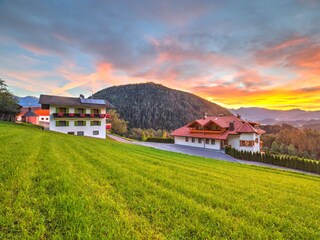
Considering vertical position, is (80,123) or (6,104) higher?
(6,104)

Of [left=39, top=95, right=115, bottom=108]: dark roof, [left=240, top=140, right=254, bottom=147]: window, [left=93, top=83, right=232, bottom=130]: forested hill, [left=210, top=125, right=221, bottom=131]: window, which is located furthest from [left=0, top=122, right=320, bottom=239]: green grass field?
[left=93, top=83, right=232, bottom=130]: forested hill

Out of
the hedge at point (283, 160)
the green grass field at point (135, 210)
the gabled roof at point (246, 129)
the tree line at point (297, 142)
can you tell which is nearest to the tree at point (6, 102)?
the green grass field at point (135, 210)

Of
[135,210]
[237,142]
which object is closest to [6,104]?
[135,210]

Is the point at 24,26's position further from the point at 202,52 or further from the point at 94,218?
the point at 202,52

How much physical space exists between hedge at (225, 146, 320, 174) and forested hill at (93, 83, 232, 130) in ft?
323

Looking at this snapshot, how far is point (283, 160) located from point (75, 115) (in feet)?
128

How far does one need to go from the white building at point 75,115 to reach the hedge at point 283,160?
27679 millimetres

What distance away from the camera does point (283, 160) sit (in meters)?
29.5

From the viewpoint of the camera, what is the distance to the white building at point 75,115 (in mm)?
32094

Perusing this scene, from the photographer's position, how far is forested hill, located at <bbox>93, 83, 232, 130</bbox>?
442 ft

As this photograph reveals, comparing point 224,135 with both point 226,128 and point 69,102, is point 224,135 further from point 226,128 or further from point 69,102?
point 69,102

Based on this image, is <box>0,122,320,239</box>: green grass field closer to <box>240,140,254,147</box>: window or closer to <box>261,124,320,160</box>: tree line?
<box>240,140,254,147</box>: window

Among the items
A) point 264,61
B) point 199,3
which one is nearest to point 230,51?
point 264,61

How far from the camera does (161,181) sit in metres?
5.96
